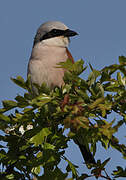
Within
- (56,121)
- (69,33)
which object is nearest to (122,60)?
(56,121)

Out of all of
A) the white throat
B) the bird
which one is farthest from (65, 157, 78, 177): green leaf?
the white throat

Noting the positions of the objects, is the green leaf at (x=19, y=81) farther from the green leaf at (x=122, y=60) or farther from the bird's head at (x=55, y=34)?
the bird's head at (x=55, y=34)

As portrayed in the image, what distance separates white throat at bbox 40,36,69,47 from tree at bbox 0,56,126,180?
2298 mm

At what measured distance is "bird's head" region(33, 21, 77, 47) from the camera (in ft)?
15.8

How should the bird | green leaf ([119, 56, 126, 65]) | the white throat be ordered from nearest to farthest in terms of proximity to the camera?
green leaf ([119, 56, 126, 65]) < the bird < the white throat

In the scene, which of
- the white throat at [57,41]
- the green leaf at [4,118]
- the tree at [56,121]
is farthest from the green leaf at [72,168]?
the white throat at [57,41]

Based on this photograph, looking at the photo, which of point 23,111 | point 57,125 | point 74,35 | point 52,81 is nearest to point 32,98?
point 23,111

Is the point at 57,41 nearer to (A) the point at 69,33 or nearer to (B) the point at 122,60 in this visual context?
(A) the point at 69,33

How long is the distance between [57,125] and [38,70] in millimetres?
1771

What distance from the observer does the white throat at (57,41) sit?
15.6ft

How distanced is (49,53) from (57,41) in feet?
1.41

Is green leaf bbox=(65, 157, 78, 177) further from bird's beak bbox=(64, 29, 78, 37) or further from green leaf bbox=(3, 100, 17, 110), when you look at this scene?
bird's beak bbox=(64, 29, 78, 37)

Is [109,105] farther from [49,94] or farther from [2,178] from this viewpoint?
[2,178]

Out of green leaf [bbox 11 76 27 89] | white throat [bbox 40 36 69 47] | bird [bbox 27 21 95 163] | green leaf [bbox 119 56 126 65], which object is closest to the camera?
green leaf [bbox 119 56 126 65]
